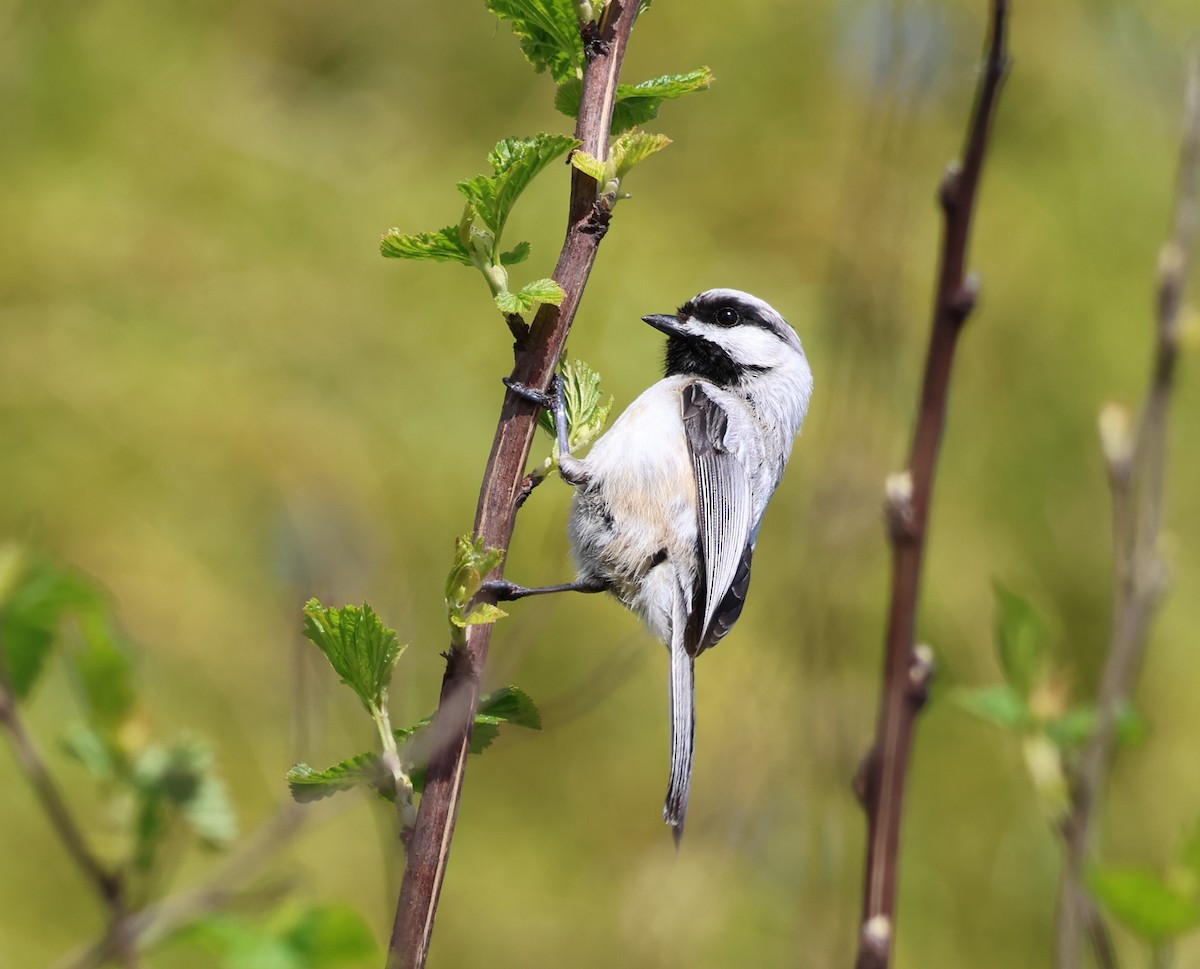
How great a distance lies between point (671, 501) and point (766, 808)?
0.55 metres

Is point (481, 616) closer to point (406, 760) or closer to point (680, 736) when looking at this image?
point (406, 760)

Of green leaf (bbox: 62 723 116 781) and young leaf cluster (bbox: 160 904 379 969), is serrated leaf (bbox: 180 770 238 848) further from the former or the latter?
young leaf cluster (bbox: 160 904 379 969)

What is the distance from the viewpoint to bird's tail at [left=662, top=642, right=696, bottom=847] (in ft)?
5.15

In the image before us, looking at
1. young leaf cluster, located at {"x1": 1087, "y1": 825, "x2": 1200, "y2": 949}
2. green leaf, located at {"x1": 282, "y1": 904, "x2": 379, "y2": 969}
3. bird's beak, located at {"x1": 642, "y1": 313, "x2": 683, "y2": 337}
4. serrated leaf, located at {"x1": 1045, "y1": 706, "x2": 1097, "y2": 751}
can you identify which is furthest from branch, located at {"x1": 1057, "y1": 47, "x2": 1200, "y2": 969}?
bird's beak, located at {"x1": 642, "y1": 313, "x2": 683, "y2": 337}

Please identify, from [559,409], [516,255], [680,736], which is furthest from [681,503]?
[516,255]

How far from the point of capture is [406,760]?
0.92 m

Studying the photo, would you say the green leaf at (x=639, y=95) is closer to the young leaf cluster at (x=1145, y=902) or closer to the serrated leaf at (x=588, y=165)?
the serrated leaf at (x=588, y=165)

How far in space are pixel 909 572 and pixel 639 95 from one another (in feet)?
1.51

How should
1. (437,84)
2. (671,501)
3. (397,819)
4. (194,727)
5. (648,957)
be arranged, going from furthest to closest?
(437,84), (194,727), (671,501), (648,957), (397,819)

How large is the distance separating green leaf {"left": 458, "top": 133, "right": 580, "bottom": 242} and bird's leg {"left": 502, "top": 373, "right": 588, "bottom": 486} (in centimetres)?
14

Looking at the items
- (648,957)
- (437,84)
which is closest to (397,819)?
(648,957)

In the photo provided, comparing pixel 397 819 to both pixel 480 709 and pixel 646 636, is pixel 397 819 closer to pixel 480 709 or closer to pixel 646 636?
pixel 480 709

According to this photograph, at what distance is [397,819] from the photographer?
0.92m

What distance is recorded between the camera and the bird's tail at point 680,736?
1.57 m
